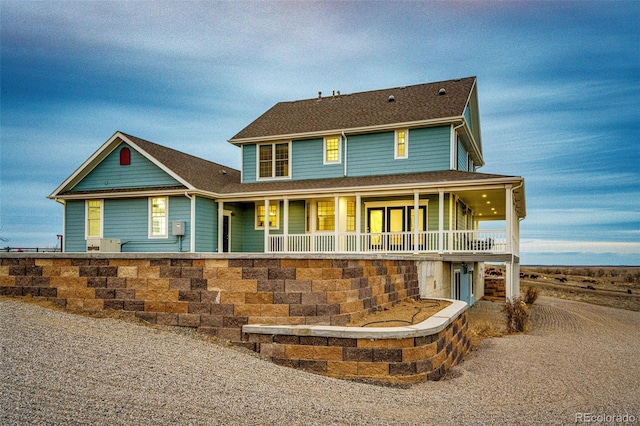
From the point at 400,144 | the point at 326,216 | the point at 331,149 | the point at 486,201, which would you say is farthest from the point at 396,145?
the point at 486,201

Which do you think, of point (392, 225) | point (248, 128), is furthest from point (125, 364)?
point (248, 128)

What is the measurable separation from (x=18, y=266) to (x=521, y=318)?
1143 cm

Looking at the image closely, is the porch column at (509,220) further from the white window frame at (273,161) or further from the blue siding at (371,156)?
the white window frame at (273,161)

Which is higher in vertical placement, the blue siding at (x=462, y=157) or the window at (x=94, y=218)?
the blue siding at (x=462, y=157)

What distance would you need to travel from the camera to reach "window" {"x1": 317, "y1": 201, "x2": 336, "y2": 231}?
19531 mm

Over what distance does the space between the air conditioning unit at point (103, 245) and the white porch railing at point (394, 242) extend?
5.98 metres

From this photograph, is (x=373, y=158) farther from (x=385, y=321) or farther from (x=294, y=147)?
(x=385, y=321)

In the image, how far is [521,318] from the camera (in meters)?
12.4

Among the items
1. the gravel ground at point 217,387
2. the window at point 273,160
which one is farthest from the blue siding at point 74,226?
the gravel ground at point 217,387

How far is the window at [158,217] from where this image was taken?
1880cm

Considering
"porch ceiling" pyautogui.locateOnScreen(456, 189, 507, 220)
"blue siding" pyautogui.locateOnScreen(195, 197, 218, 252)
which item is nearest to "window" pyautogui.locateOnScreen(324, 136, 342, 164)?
"blue siding" pyautogui.locateOnScreen(195, 197, 218, 252)

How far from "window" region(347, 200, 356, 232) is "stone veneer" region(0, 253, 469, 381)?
1016 cm

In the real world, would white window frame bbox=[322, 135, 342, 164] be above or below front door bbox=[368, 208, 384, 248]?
above

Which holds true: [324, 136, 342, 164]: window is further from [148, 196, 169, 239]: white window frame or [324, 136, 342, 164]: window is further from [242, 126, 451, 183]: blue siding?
[148, 196, 169, 239]: white window frame
